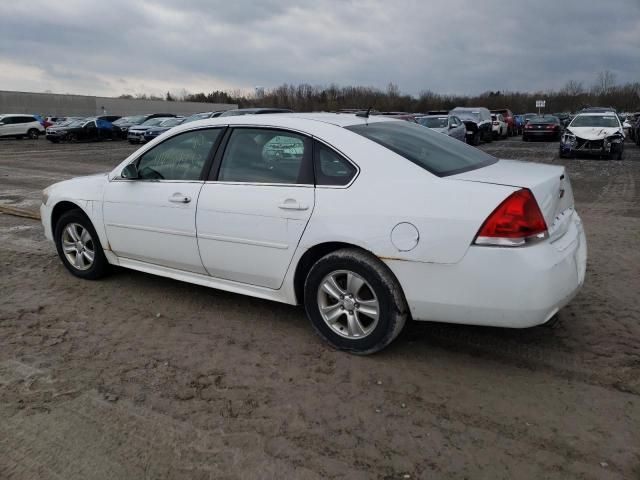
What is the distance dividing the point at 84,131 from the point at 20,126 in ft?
20.1

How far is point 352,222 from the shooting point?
338cm

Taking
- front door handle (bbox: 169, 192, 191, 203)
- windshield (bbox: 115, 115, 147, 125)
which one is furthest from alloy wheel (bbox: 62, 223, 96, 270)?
windshield (bbox: 115, 115, 147, 125)

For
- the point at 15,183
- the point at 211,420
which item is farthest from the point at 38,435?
the point at 15,183

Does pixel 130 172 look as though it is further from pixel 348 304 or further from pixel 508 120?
pixel 508 120

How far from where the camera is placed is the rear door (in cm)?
365

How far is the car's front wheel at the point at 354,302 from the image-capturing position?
3.37 metres

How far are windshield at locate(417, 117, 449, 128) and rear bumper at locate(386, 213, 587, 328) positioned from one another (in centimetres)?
1650

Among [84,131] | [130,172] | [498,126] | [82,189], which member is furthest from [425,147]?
[84,131]

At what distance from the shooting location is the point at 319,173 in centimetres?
362

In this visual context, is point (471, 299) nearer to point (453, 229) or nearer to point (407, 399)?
point (453, 229)

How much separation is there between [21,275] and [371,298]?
3.82 meters

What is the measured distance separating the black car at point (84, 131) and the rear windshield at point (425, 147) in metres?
30.9

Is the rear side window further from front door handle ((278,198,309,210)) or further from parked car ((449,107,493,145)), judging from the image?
parked car ((449,107,493,145))

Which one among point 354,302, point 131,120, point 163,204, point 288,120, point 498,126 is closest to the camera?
point 354,302
